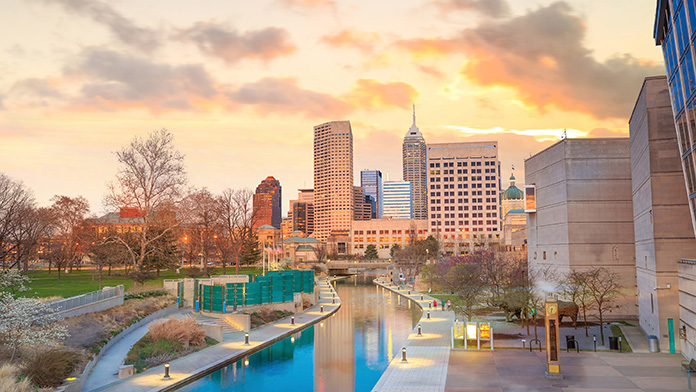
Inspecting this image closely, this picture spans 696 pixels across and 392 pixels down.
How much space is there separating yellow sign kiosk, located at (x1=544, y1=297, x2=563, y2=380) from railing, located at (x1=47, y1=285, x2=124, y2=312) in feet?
83.3

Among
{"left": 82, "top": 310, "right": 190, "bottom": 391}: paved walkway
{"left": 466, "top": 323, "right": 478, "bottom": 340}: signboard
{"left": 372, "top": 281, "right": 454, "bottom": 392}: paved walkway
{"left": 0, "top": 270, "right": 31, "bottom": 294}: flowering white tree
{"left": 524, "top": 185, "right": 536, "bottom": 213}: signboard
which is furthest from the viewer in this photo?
{"left": 524, "top": 185, "right": 536, "bottom": 213}: signboard

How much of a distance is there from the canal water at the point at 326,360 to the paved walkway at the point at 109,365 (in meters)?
4.05

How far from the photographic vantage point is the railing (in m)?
30.6

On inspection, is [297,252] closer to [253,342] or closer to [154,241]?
[154,241]

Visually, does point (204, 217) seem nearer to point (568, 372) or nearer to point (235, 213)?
point (235, 213)

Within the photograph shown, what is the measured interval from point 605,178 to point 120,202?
158 feet

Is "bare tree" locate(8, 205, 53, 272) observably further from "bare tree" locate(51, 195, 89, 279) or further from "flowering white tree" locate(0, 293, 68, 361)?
"flowering white tree" locate(0, 293, 68, 361)

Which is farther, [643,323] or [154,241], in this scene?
[154,241]

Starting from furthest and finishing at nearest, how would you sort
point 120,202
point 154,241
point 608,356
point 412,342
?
point 154,241, point 120,202, point 412,342, point 608,356

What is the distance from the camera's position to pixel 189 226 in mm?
78812

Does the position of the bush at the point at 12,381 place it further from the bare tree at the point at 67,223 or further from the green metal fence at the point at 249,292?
the bare tree at the point at 67,223

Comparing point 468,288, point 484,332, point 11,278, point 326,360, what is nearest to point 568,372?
point 484,332

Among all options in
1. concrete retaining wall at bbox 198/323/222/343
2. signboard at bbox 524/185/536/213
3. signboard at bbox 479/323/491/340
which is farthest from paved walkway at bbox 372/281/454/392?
signboard at bbox 524/185/536/213

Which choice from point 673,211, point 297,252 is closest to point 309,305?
point 673,211
